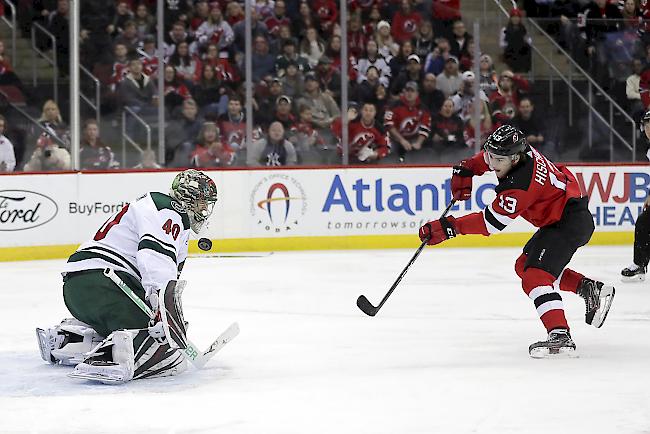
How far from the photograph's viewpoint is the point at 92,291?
4703 millimetres

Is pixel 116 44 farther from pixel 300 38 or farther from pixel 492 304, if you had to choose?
pixel 492 304

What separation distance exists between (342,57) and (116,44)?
1.98 meters

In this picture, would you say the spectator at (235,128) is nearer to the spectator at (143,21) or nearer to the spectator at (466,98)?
the spectator at (143,21)

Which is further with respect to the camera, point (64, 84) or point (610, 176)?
point (610, 176)

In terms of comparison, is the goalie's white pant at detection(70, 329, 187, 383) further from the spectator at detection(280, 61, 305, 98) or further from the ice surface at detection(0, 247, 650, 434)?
the spectator at detection(280, 61, 305, 98)

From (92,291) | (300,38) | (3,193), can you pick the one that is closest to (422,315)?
(92,291)

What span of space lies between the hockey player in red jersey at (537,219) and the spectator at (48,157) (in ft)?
16.3

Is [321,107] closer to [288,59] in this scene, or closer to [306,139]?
[306,139]

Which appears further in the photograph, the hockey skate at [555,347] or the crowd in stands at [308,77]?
the crowd in stands at [308,77]

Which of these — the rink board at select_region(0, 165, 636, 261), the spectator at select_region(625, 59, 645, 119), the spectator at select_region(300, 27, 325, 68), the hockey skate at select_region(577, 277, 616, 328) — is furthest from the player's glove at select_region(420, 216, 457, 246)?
the spectator at select_region(625, 59, 645, 119)

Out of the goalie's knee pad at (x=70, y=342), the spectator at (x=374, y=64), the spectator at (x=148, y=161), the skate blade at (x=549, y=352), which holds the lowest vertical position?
the skate blade at (x=549, y=352)

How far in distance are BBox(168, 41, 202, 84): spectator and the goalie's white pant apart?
5.84 m

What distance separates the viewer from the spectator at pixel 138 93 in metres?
9.89

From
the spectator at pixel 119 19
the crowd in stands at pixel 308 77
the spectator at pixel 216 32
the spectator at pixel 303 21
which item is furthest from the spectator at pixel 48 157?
the spectator at pixel 303 21
